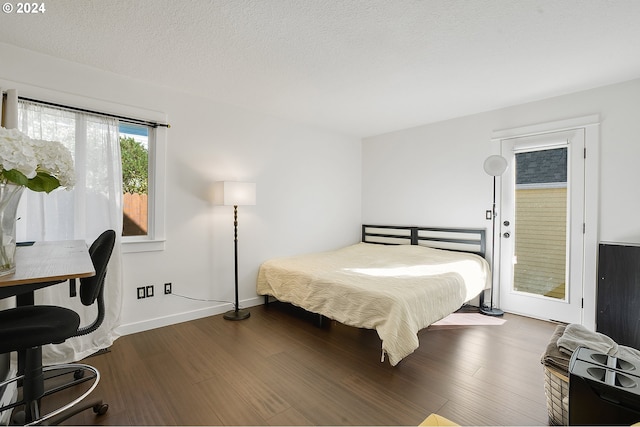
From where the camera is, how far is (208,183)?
335 centimetres

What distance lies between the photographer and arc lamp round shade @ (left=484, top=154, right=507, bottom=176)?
132 inches

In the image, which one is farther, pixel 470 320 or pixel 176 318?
pixel 470 320

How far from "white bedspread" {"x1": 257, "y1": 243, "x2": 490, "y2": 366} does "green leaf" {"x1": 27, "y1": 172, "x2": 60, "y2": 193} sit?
6.71 feet

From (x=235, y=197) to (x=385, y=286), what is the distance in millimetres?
1759

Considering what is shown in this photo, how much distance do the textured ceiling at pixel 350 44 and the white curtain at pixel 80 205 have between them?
1.76 ft

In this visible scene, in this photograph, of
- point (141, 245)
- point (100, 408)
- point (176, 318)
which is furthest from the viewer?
point (176, 318)

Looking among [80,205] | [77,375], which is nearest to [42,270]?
[77,375]

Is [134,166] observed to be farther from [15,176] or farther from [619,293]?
[619,293]

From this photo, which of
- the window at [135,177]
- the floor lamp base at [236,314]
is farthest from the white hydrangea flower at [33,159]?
the floor lamp base at [236,314]

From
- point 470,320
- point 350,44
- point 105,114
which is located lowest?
point 470,320

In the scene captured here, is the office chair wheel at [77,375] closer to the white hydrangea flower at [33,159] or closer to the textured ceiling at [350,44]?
the white hydrangea flower at [33,159]

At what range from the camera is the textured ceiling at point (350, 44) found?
186 cm

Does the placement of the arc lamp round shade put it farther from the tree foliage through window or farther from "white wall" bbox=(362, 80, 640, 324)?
the tree foliage through window

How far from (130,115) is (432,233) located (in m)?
3.79
